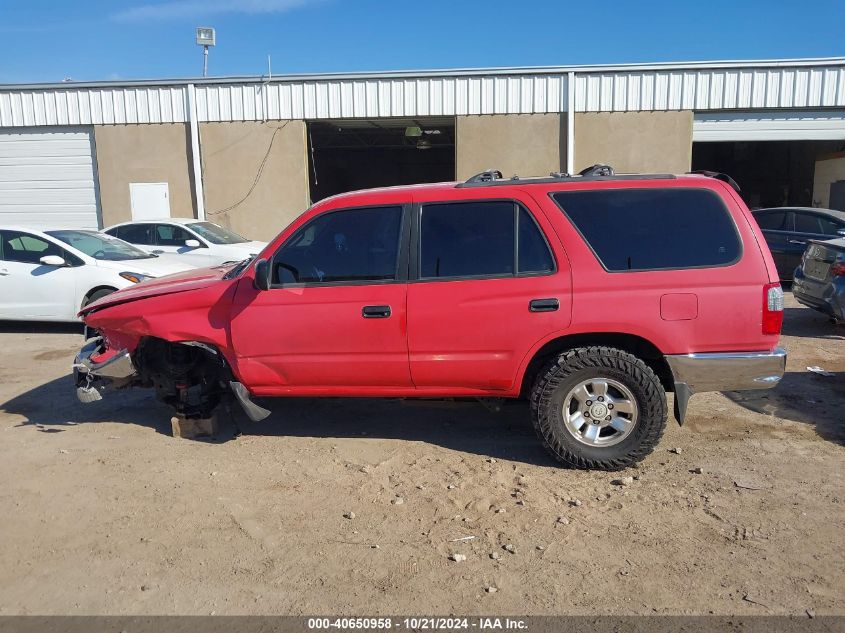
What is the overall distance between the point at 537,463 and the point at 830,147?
2066 centimetres

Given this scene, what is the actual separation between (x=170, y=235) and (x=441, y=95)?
7.16 meters

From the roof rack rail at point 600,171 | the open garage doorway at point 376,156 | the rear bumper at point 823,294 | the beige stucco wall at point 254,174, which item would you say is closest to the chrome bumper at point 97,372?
the roof rack rail at point 600,171

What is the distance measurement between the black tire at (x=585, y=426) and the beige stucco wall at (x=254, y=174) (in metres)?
12.4

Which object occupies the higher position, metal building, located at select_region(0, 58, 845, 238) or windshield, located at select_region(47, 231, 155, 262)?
metal building, located at select_region(0, 58, 845, 238)

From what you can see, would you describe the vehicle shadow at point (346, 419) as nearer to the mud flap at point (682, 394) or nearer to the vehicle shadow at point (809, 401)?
the mud flap at point (682, 394)

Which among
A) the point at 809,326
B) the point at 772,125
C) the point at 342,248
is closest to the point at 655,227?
the point at 342,248

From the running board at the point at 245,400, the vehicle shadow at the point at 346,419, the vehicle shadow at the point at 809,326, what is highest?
the running board at the point at 245,400

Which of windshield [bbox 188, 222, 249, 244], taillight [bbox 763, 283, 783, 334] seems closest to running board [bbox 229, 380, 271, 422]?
taillight [bbox 763, 283, 783, 334]

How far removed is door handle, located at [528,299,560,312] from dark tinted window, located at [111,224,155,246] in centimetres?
934

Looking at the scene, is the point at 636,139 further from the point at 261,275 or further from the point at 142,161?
the point at 261,275

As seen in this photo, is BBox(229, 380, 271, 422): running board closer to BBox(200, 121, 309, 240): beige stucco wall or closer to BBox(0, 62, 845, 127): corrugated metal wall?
BBox(200, 121, 309, 240): beige stucco wall

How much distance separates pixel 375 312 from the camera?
14.3ft

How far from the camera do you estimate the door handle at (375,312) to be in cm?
435

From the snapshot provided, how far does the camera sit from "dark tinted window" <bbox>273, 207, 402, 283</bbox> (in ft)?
14.6
